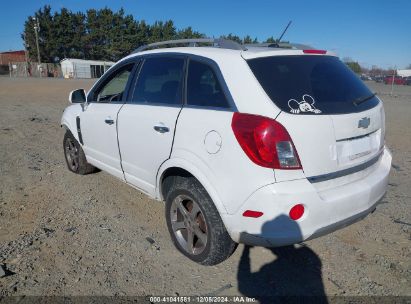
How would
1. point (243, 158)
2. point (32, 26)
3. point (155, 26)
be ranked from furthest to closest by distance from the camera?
point (155, 26) → point (32, 26) → point (243, 158)

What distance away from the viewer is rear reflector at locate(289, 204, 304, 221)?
240cm

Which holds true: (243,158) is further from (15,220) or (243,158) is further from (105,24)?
(105,24)

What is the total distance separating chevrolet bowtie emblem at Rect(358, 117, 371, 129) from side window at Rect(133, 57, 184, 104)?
58.7 inches

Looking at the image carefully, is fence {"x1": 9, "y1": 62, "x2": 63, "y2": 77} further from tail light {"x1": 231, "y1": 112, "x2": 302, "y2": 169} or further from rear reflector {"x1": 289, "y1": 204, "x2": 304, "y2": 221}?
rear reflector {"x1": 289, "y1": 204, "x2": 304, "y2": 221}

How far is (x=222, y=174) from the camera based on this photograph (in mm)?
2539

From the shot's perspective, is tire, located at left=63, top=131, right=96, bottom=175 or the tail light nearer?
the tail light

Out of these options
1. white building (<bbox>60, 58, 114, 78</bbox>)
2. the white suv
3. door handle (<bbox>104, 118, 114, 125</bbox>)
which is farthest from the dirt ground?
white building (<bbox>60, 58, 114, 78</bbox>)

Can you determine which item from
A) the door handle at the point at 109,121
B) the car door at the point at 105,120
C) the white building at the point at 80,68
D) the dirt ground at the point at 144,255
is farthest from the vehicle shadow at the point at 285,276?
the white building at the point at 80,68

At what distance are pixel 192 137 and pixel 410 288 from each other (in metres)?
2.07

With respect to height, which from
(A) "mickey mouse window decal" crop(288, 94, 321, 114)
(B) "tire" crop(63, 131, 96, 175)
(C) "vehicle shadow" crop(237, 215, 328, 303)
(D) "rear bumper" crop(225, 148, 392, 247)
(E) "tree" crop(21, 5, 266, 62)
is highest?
(E) "tree" crop(21, 5, 266, 62)

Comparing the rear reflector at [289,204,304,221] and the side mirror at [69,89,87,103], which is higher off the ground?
the side mirror at [69,89,87,103]

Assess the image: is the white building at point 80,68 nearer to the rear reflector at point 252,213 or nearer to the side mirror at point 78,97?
the side mirror at point 78,97

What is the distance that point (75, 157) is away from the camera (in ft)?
17.0

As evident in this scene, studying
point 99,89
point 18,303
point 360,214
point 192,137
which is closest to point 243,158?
point 192,137
